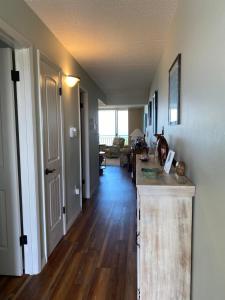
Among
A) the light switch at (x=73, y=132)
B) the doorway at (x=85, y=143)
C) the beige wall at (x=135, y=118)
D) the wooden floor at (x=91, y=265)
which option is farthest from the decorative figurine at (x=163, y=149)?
the beige wall at (x=135, y=118)

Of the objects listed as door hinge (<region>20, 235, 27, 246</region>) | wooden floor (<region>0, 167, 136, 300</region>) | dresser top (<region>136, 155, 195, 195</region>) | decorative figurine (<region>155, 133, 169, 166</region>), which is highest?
decorative figurine (<region>155, 133, 169, 166</region>)

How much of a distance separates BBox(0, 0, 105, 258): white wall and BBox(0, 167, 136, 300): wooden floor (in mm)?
424

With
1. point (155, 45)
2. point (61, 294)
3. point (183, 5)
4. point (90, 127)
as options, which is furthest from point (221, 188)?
point (90, 127)

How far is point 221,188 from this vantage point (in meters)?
1.01

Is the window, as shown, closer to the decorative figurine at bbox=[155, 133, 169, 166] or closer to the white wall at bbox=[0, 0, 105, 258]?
the white wall at bbox=[0, 0, 105, 258]

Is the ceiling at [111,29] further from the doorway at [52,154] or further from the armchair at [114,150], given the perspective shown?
the armchair at [114,150]

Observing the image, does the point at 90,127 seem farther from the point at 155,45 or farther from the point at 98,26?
the point at 98,26

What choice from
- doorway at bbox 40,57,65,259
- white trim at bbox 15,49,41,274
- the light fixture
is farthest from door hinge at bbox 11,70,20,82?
the light fixture

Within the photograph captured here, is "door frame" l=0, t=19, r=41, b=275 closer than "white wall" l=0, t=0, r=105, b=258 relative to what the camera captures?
No

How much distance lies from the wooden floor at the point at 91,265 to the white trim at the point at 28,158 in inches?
8.7

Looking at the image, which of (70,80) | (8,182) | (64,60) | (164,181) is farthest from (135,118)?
(164,181)

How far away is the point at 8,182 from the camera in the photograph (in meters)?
2.14

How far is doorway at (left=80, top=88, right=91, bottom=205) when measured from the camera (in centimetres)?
457

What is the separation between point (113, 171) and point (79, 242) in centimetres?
475
